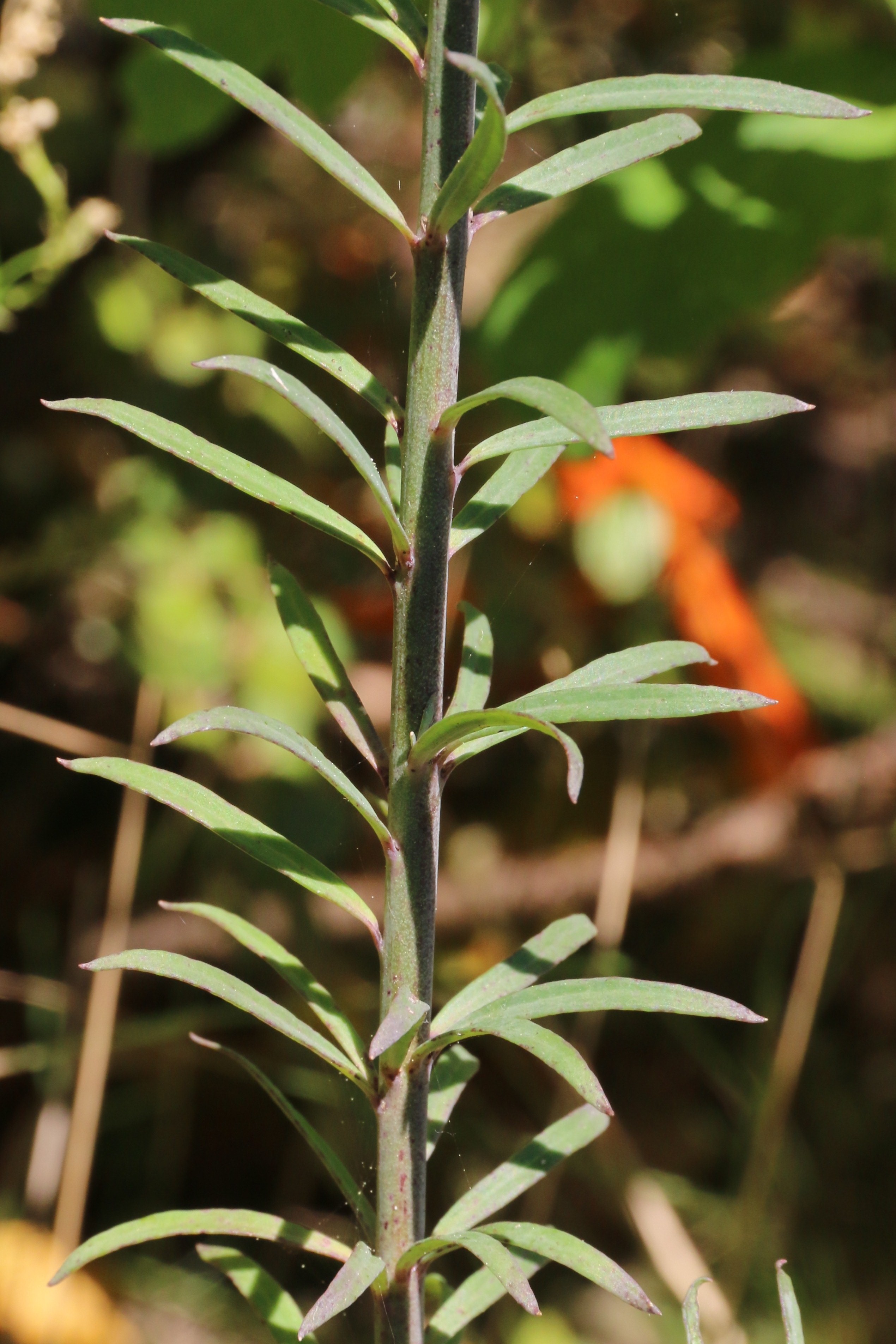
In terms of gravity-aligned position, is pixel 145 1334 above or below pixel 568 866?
below

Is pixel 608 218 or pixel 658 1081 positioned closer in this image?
pixel 608 218

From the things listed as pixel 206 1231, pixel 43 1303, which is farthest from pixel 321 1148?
pixel 43 1303

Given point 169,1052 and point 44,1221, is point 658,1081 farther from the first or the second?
point 44,1221

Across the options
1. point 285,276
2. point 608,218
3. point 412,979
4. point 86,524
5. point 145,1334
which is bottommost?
point 145,1334

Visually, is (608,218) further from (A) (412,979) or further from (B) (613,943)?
(A) (412,979)

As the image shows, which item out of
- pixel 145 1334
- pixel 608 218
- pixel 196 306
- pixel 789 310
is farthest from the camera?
pixel 789 310

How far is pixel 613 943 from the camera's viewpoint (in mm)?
911

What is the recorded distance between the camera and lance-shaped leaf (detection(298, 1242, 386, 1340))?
25cm

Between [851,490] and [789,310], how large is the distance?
10.7 inches

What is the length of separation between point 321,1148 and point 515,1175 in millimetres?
55

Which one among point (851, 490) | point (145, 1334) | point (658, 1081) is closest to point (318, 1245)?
point (145, 1334)

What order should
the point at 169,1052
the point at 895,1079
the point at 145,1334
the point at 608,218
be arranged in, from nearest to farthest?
the point at 608,218 < the point at 145,1334 < the point at 169,1052 < the point at 895,1079

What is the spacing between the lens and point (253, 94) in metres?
0.27

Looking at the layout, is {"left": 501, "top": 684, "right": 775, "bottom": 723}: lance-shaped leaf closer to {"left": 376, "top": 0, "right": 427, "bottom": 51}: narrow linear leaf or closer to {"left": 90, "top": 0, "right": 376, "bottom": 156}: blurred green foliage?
{"left": 376, "top": 0, "right": 427, "bottom": 51}: narrow linear leaf
